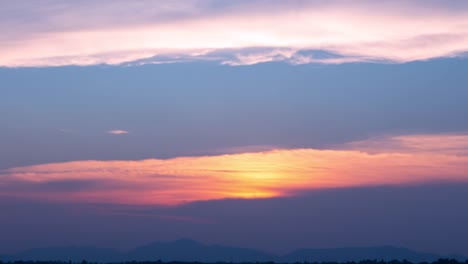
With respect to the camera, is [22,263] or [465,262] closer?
[465,262]

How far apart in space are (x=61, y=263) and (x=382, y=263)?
41.6 metres

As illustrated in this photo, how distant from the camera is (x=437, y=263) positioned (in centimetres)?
9062

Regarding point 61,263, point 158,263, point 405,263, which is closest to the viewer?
point 405,263

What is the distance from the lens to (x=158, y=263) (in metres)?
108

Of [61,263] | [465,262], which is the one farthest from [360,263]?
[61,263]

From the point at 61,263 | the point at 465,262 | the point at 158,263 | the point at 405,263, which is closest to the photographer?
the point at 465,262

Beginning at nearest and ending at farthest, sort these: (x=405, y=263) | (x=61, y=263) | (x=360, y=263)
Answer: (x=405, y=263)
(x=360, y=263)
(x=61, y=263)

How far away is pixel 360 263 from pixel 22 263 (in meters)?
40.6

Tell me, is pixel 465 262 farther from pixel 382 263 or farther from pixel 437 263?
pixel 382 263

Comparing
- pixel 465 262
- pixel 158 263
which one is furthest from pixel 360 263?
pixel 158 263

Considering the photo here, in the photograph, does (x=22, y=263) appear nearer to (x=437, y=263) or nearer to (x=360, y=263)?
(x=360, y=263)

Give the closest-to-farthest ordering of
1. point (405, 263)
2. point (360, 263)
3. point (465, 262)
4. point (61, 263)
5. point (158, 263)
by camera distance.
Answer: point (465, 262) → point (405, 263) → point (360, 263) → point (158, 263) → point (61, 263)

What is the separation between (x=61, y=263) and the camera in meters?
117

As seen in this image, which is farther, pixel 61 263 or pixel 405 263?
pixel 61 263
